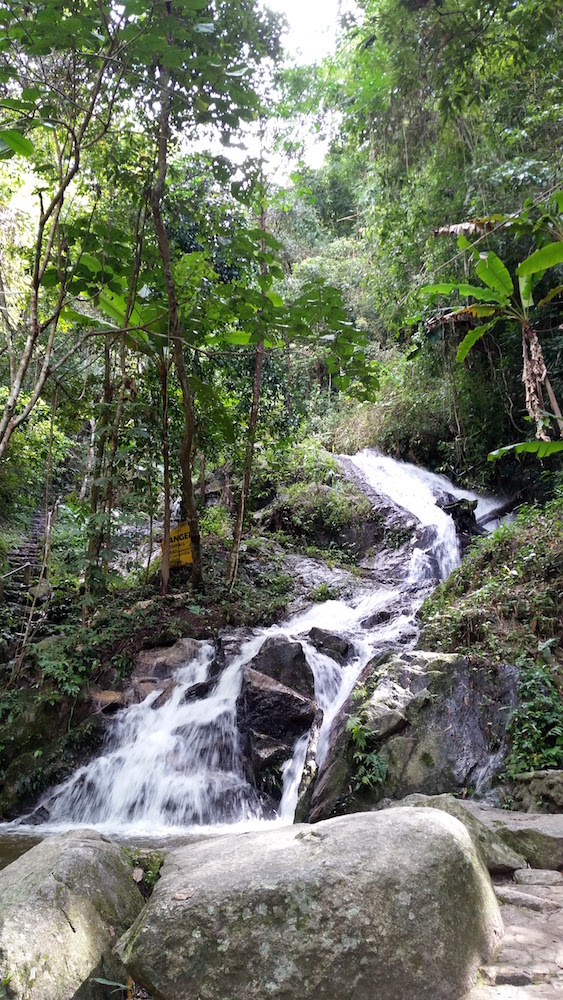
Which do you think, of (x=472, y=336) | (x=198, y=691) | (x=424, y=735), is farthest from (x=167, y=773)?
(x=472, y=336)

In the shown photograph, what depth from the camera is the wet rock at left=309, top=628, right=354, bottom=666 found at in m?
7.27

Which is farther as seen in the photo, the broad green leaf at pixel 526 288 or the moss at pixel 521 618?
the broad green leaf at pixel 526 288

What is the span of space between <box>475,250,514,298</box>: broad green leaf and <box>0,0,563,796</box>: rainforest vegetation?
23 millimetres

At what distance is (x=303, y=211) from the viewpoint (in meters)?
21.7

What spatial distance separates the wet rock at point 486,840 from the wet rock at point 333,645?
368cm

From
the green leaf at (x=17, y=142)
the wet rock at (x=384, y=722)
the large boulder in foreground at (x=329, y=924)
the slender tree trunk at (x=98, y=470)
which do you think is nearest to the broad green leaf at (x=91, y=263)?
the green leaf at (x=17, y=142)

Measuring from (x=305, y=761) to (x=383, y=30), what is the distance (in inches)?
356

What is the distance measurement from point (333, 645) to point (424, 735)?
8.38 ft

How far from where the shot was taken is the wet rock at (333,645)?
7.27 m

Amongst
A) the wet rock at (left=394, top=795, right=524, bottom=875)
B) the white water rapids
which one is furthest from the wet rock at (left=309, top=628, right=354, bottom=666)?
the wet rock at (left=394, top=795, right=524, bottom=875)

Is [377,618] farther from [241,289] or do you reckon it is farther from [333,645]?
[241,289]

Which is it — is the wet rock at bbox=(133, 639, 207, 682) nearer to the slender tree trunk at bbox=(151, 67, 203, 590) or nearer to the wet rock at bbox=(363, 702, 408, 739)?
the slender tree trunk at bbox=(151, 67, 203, 590)

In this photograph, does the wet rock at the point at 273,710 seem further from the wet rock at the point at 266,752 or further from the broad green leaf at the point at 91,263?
the broad green leaf at the point at 91,263

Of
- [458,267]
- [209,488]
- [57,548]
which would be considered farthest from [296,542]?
[458,267]
